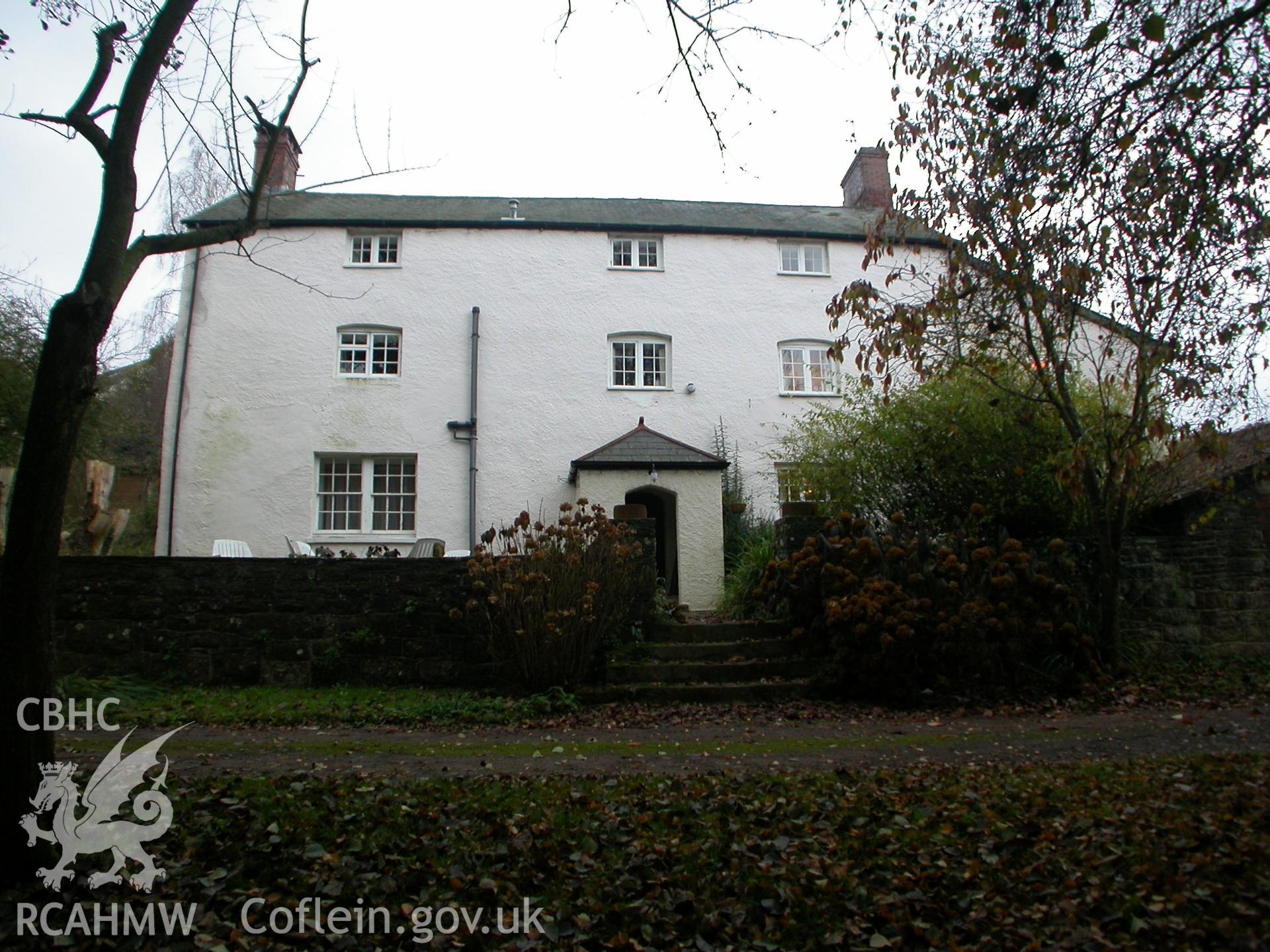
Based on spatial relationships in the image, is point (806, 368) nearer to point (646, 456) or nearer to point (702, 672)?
point (646, 456)

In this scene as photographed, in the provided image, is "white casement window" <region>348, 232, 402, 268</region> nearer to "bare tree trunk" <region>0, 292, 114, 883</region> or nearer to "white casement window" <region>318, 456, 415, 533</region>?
"white casement window" <region>318, 456, 415, 533</region>

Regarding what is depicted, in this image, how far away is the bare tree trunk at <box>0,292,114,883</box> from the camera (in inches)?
146

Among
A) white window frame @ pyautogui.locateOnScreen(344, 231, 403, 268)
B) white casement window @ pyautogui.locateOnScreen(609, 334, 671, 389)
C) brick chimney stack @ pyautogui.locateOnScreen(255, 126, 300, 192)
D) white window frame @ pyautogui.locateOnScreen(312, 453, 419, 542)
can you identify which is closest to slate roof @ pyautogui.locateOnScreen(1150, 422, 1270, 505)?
white casement window @ pyautogui.locateOnScreen(609, 334, 671, 389)

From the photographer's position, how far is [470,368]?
1677 centimetres

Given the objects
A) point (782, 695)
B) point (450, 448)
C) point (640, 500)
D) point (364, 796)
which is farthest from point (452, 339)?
point (364, 796)

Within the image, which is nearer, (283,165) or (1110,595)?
(1110,595)

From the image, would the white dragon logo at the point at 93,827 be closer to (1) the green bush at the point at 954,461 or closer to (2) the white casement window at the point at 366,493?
(1) the green bush at the point at 954,461

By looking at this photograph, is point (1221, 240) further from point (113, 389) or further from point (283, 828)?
point (113, 389)

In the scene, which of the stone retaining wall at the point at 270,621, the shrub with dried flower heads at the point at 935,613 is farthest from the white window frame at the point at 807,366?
the stone retaining wall at the point at 270,621

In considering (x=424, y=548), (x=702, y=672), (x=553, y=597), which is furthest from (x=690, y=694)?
(x=424, y=548)

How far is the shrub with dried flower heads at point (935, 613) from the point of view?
8359 millimetres

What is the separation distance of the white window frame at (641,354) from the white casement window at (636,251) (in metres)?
1.64

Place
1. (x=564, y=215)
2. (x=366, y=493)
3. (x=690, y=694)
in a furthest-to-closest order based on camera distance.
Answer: (x=564, y=215), (x=366, y=493), (x=690, y=694)

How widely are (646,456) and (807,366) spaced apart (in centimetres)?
458
